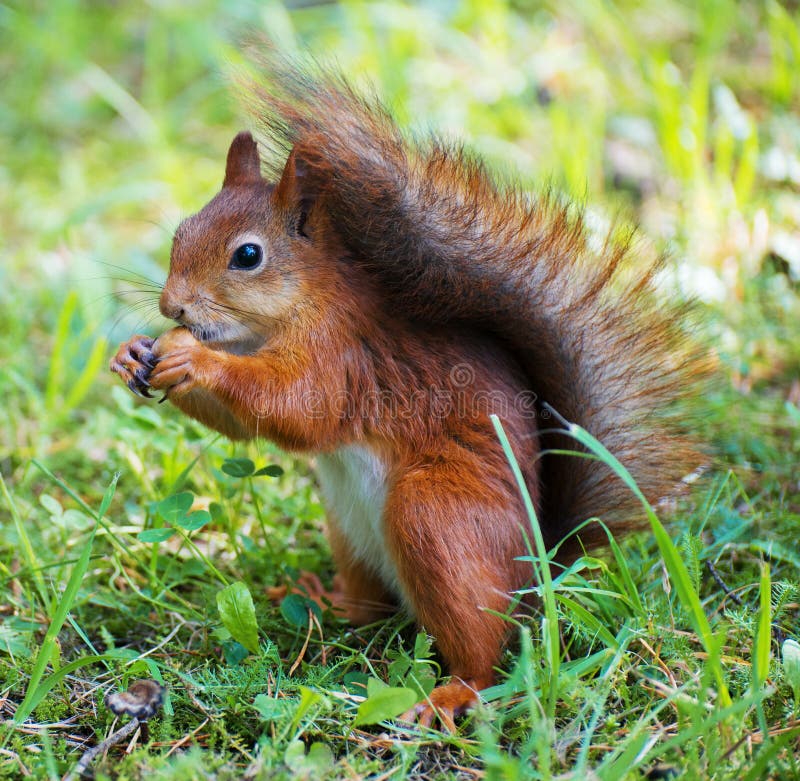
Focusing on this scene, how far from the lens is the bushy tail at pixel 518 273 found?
1.75 metres

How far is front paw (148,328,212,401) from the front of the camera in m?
1.71

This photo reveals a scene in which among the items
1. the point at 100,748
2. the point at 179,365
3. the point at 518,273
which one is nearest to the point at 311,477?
the point at 179,365

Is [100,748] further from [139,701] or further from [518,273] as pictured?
[518,273]

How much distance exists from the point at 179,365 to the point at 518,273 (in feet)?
2.25

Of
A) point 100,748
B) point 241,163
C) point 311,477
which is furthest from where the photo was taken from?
point 311,477

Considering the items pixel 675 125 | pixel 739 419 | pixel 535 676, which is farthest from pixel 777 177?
pixel 535 676

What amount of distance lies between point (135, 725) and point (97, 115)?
12.8ft

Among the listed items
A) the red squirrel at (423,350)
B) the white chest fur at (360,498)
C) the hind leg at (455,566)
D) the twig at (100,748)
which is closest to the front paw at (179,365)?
the red squirrel at (423,350)

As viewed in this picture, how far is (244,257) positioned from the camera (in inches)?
72.4

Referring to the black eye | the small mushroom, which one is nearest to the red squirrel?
the black eye

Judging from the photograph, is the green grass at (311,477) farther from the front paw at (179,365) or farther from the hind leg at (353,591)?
the front paw at (179,365)

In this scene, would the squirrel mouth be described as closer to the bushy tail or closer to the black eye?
the black eye

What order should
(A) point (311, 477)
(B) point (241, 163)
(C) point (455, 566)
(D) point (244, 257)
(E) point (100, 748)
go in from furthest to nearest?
1. (A) point (311, 477)
2. (B) point (241, 163)
3. (D) point (244, 257)
4. (C) point (455, 566)
5. (E) point (100, 748)

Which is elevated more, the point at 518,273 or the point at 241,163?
the point at 241,163
